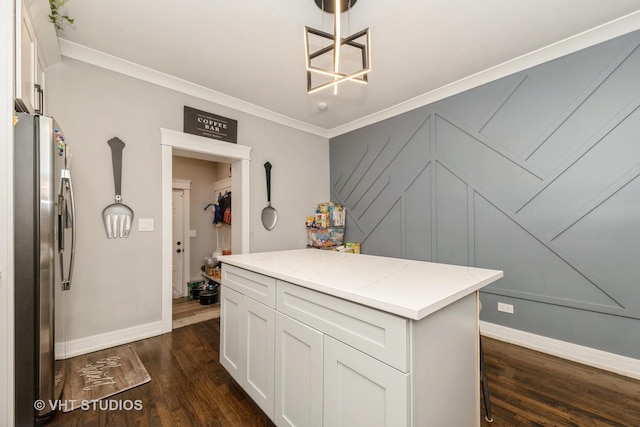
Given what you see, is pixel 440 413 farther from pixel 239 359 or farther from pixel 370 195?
pixel 370 195

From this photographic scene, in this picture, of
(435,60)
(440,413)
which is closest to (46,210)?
(440,413)

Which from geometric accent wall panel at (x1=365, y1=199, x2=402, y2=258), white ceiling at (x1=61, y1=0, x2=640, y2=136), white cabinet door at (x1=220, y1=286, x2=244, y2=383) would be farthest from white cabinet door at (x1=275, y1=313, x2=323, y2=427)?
geometric accent wall panel at (x1=365, y1=199, x2=402, y2=258)

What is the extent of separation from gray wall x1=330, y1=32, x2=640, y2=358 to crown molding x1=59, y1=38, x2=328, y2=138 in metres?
1.88

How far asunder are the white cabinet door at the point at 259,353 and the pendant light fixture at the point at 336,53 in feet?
4.69

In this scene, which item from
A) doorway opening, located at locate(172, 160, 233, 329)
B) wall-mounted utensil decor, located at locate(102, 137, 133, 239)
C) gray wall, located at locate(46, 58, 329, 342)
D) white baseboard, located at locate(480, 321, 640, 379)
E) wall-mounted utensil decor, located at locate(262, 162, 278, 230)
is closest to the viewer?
white baseboard, located at locate(480, 321, 640, 379)

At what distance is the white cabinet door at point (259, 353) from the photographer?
144cm

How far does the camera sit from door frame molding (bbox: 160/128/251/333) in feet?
8.84

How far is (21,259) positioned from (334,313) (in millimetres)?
Result: 1502

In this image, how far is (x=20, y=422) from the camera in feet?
4.09

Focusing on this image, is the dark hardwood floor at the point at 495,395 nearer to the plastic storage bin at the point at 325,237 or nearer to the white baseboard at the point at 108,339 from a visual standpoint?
the white baseboard at the point at 108,339

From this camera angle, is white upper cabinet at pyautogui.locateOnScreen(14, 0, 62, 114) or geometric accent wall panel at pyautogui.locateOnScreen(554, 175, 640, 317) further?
geometric accent wall panel at pyautogui.locateOnScreen(554, 175, 640, 317)

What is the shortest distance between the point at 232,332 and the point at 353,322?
114cm

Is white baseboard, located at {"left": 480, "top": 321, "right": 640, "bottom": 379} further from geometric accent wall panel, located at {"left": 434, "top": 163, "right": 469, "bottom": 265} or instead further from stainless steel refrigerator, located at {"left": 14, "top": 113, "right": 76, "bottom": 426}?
stainless steel refrigerator, located at {"left": 14, "top": 113, "right": 76, "bottom": 426}

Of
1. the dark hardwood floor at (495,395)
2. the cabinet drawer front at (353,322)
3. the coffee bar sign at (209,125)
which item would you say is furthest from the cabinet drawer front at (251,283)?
the coffee bar sign at (209,125)
